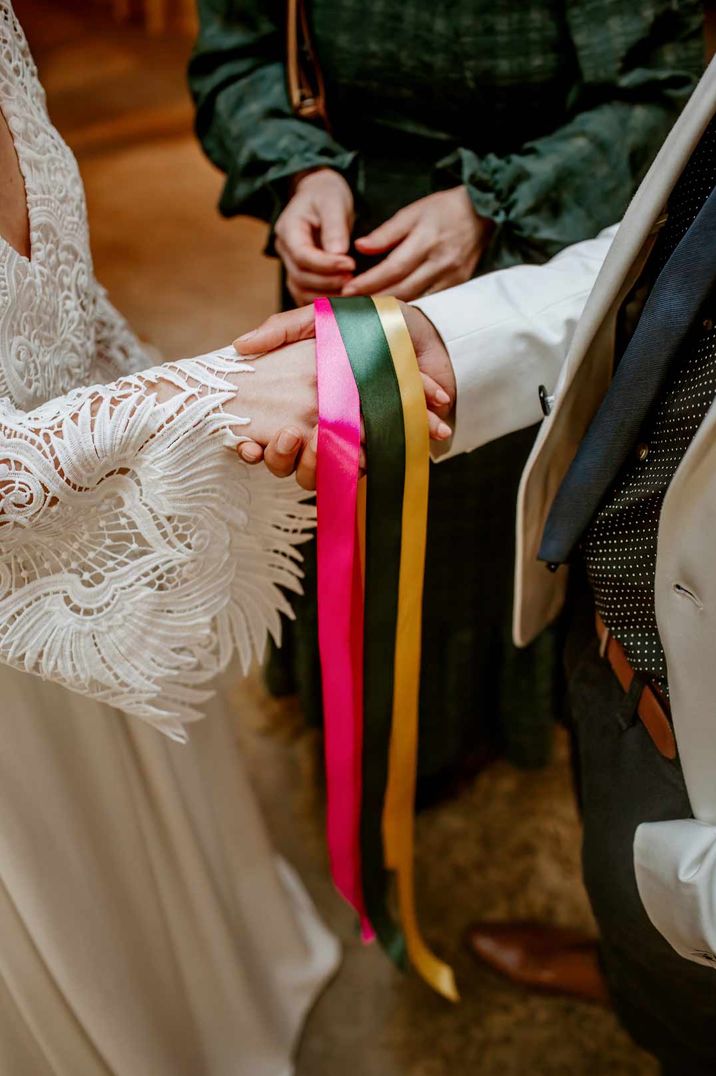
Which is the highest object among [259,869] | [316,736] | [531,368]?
[531,368]

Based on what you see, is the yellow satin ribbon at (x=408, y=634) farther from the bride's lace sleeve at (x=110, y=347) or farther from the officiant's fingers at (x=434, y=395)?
the bride's lace sleeve at (x=110, y=347)

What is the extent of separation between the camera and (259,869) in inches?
44.3

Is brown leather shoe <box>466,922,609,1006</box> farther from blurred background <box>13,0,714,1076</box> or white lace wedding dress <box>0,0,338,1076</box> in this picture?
white lace wedding dress <box>0,0,338,1076</box>

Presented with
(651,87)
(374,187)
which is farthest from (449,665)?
(651,87)

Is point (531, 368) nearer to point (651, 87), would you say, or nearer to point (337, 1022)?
point (651, 87)

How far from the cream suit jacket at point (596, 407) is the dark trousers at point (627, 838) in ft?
0.20

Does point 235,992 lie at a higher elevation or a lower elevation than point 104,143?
lower

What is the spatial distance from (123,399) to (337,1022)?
3.13 feet

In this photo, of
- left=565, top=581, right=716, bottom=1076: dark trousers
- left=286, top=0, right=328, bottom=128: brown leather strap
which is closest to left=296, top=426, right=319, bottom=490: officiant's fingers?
left=565, top=581, right=716, bottom=1076: dark trousers

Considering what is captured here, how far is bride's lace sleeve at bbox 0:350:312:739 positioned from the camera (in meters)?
0.60

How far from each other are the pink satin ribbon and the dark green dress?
12.5 inches

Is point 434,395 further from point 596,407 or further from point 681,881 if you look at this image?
point 681,881

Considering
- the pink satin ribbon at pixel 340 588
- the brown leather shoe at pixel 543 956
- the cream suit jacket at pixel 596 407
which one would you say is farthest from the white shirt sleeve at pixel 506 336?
the brown leather shoe at pixel 543 956

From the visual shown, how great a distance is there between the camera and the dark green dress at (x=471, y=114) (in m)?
0.85
